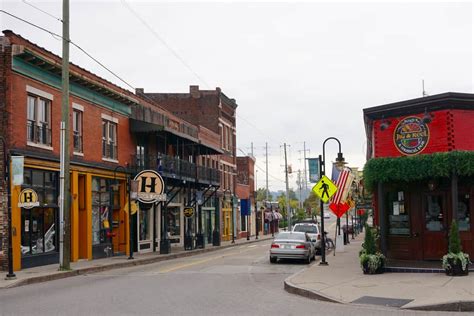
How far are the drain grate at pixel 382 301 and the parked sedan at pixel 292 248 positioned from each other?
11.5 metres

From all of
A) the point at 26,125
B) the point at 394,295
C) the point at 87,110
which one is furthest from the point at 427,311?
the point at 87,110

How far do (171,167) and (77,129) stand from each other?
28.4 ft

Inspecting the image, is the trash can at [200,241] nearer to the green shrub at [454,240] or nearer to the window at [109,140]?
the window at [109,140]

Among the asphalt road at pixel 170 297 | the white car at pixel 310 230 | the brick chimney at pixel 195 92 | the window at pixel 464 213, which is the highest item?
the brick chimney at pixel 195 92

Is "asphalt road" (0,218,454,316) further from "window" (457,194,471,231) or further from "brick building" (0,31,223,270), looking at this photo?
"window" (457,194,471,231)

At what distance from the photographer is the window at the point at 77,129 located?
88.1 feet

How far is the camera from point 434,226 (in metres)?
17.8

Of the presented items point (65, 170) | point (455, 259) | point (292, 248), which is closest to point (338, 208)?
point (292, 248)

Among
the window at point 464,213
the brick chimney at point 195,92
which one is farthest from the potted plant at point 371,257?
the brick chimney at point 195,92

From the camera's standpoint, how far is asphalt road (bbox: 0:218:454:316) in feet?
38.1

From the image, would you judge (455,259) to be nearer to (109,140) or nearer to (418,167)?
(418,167)

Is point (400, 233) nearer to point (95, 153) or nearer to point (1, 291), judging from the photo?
point (1, 291)

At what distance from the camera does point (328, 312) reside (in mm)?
11414

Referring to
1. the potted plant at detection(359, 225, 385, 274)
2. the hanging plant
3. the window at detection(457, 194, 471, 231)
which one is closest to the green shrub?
the hanging plant
